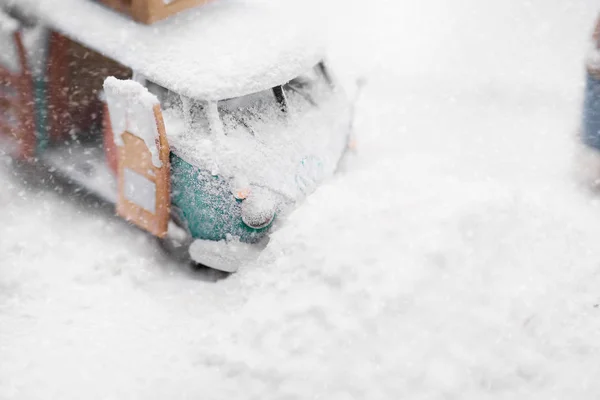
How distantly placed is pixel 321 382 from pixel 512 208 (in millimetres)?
1856

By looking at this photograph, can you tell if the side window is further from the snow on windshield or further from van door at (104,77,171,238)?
the snow on windshield

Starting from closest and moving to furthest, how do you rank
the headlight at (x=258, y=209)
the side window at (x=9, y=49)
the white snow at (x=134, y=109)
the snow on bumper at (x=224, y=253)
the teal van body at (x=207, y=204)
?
the white snow at (x=134, y=109), the headlight at (x=258, y=209), the teal van body at (x=207, y=204), the snow on bumper at (x=224, y=253), the side window at (x=9, y=49)

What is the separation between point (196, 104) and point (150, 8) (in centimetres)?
86

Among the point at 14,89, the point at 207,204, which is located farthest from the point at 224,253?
the point at 14,89

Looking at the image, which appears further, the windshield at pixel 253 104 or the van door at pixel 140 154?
the windshield at pixel 253 104

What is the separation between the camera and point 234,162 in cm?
348

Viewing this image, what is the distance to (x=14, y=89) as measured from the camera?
14.1 feet

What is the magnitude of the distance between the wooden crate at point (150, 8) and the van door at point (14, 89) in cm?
89

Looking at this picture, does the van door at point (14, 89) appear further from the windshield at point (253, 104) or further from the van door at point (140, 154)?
the windshield at point (253, 104)

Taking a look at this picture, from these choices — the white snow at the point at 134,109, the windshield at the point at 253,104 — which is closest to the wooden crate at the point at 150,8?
the windshield at the point at 253,104

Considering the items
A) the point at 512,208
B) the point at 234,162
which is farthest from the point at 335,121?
the point at 512,208

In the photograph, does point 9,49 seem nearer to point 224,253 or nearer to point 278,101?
point 278,101

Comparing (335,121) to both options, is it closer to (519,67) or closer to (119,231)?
(119,231)

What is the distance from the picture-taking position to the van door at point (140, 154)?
341cm
